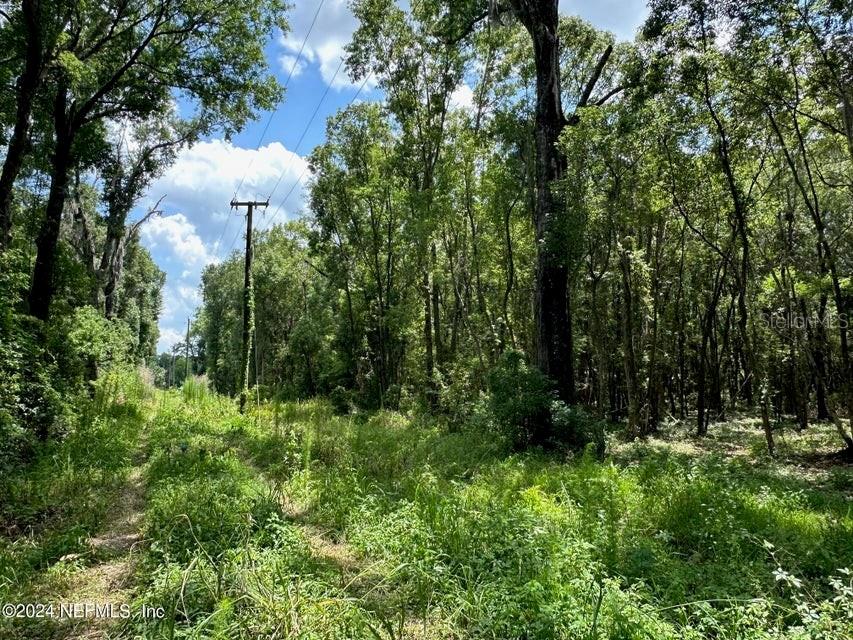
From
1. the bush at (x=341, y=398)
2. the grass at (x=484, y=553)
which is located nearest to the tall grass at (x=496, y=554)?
the grass at (x=484, y=553)

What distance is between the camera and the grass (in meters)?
3.00

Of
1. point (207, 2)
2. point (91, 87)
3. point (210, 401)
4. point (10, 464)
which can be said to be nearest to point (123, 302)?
point (210, 401)

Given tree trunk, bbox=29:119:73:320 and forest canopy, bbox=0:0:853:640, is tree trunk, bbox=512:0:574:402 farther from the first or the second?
tree trunk, bbox=29:119:73:320

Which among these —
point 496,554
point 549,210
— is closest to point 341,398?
point 549,210

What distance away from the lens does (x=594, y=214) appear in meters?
11.1

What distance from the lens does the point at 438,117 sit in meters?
20.2

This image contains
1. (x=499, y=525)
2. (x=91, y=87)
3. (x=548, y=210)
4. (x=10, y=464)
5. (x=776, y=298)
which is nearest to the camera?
(x=499, y=525)

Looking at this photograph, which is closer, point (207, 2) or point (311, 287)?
point (207, 2)

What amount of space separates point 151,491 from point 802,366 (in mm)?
24681

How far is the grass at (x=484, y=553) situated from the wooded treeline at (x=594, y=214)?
4593 millimetres

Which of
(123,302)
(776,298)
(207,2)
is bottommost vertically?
(776,298)

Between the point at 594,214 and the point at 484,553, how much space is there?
362 inches

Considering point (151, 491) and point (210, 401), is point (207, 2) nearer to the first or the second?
point (151, 491)

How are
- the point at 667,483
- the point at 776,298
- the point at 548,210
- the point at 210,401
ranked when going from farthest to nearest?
the point at 776,298 → the point at 210,401 → the point at 548,210 → the point at 667,483
